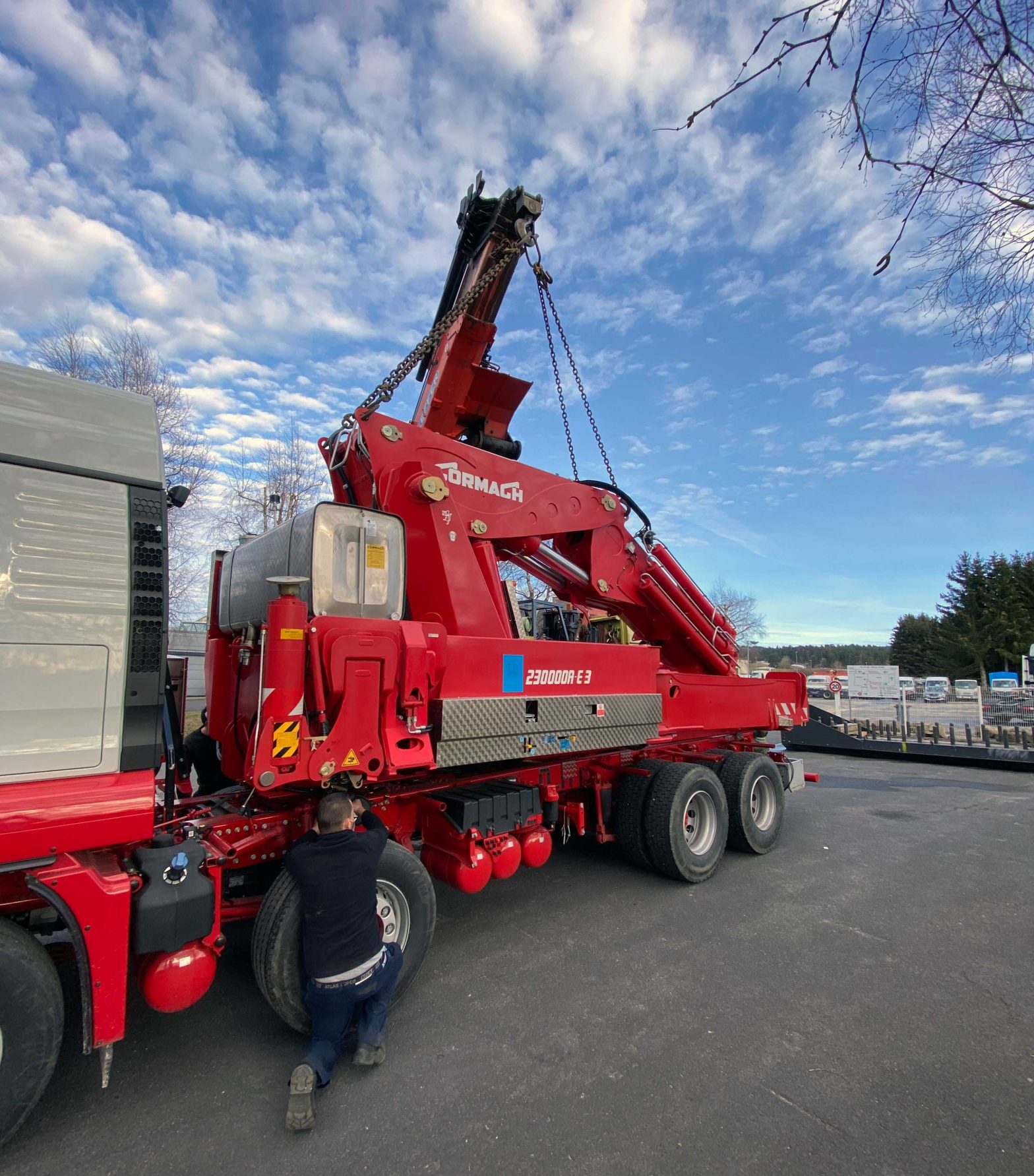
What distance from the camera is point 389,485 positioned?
4.33 meters

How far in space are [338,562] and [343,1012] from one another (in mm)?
2259

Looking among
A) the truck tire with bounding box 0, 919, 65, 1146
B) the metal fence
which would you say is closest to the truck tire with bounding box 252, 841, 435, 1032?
the truck tire with bounding box 0, 919, 65, 1146

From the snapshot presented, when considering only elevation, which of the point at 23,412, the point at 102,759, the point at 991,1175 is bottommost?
the point at 991,1175

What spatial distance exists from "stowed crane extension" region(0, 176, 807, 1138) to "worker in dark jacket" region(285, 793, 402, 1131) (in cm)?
28

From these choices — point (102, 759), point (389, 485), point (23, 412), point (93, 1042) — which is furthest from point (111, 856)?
point (389, 485)

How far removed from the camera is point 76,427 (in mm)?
2715

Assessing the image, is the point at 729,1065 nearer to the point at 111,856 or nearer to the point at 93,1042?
the point at 93,1042

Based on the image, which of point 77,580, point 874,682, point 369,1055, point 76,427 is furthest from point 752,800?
point 874,682

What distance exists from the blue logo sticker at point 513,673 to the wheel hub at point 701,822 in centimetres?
270

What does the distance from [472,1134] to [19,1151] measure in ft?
5.86

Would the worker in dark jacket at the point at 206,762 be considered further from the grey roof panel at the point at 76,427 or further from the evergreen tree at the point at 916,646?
the evergreen tree at the point at 916,646

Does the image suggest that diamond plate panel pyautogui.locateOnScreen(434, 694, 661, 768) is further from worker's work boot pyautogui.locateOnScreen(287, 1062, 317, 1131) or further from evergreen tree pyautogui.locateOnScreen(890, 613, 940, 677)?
evergreen tree pyautogui.locateOnScreen(890, 613, 940, 677)

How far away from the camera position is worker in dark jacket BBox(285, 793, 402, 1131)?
2.94m

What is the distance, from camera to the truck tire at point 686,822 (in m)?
5.59
